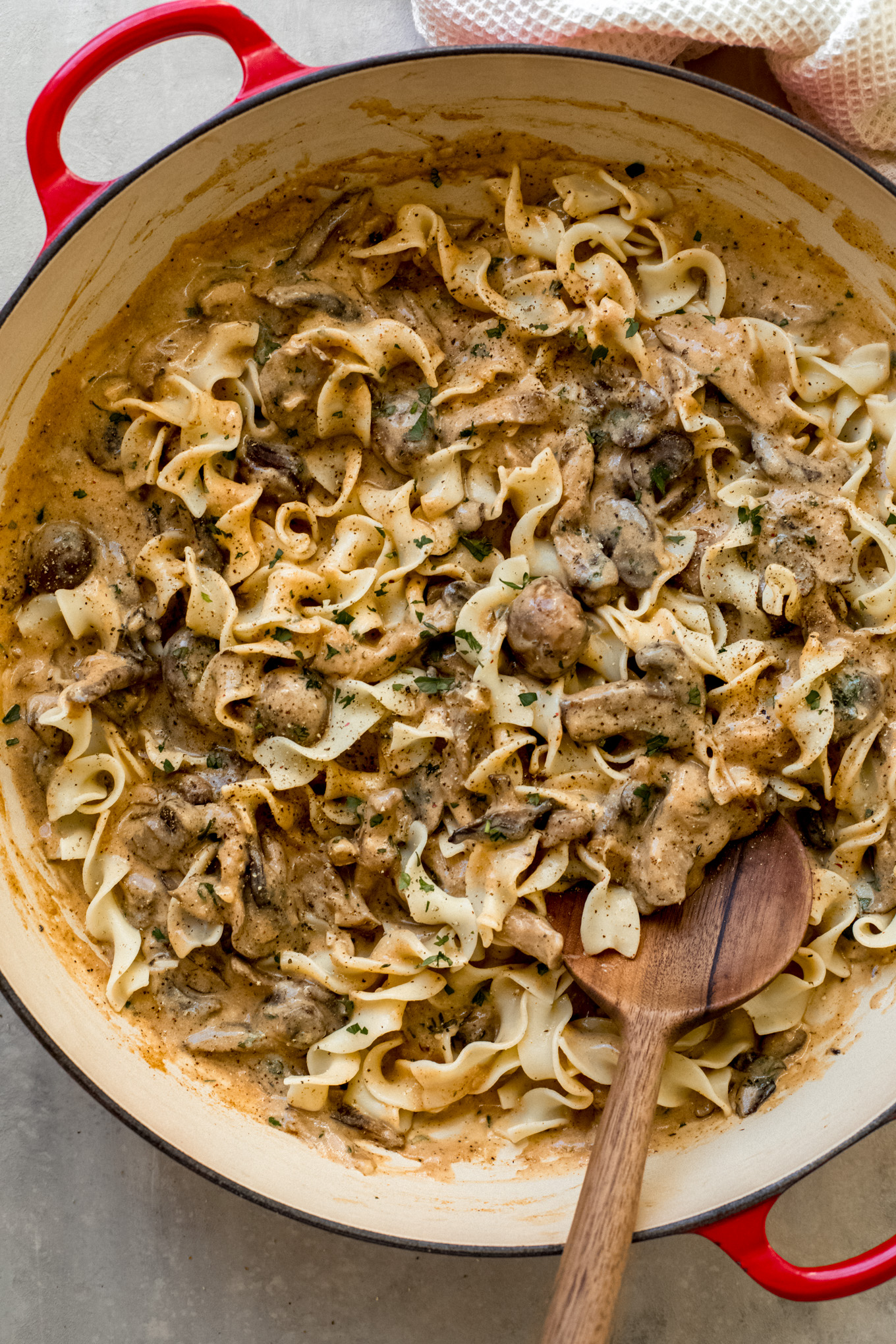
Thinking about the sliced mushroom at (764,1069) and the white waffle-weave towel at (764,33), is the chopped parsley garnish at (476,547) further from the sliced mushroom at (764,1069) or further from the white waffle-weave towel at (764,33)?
the sliced mushroom at (764,1069)

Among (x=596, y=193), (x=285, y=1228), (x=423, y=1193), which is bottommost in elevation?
(x=285, y=1228)

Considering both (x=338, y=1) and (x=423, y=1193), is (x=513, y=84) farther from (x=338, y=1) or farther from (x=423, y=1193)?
(x=423, y=1193)

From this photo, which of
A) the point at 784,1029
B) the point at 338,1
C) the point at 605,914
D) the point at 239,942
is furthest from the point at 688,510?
the point at 338,1

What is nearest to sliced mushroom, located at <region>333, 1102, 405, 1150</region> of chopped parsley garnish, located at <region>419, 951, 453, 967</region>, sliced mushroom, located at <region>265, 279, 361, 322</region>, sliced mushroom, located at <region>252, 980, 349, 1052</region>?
sliced mushroom, located at <region>252, 980, 349, 1052</region>

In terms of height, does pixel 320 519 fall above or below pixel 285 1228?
above

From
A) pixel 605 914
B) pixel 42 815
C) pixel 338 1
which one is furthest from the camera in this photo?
pixel 338 1

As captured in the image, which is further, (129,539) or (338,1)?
(338,1)
